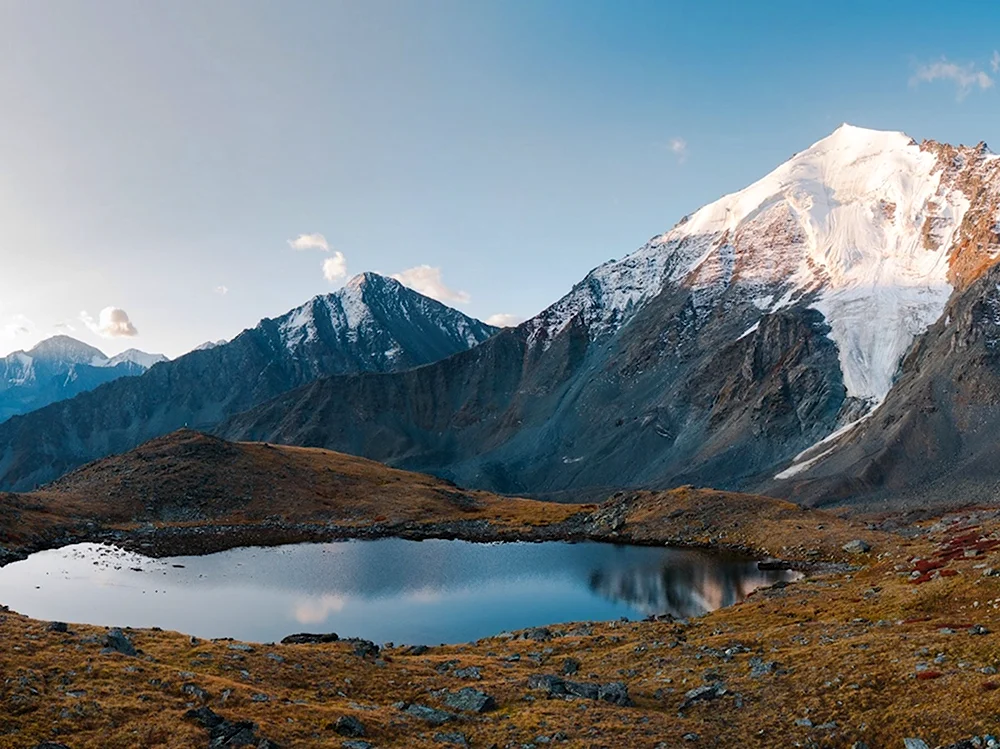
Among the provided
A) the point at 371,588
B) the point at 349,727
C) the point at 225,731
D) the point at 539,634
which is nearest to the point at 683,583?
the point at 539,634

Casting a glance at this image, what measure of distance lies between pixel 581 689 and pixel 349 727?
38.1 feet

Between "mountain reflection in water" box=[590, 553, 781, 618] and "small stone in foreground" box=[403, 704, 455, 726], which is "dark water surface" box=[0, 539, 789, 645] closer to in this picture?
"mountain reflection in water" box=[590, 553, 781, 618]

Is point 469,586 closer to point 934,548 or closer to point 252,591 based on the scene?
point 252,591

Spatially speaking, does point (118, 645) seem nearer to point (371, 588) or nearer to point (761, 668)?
point (761, 668)

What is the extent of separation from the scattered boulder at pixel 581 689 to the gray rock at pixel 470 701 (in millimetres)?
3007

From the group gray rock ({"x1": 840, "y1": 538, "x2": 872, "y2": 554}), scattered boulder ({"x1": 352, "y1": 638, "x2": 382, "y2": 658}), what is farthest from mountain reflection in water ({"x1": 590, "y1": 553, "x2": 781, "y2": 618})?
scattered boulder ({"x1": 352, "y1": 638, "x2": 382, "y2": 658})

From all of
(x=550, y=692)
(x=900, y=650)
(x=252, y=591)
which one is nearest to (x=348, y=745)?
(x=550, y=692)

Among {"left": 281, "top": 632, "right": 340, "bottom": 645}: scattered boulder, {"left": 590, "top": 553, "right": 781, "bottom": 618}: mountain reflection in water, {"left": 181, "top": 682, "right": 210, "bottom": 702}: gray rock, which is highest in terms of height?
{"left": 181, "top": 682, "right": 210, "bottom": 702}: gray rock

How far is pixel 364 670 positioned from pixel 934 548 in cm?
6181

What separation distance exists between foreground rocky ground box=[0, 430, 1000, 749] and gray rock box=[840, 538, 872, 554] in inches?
1123

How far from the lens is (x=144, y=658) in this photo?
33281 millimetres

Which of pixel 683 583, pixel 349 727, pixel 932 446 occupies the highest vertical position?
pixel 932 446

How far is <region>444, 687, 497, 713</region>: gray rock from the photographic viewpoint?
30.4m

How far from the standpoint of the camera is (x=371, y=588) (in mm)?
78188
